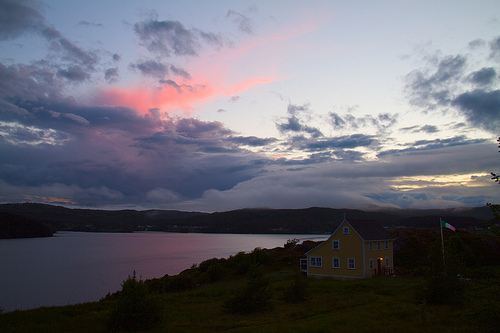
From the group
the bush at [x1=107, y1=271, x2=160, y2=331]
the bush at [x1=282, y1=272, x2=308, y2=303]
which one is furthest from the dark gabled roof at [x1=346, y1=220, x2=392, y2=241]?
the bush at [x1=107, y1=271, x2=160, y2=331]

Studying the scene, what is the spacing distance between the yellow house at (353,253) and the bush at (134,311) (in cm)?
2587

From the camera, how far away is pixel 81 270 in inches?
2611

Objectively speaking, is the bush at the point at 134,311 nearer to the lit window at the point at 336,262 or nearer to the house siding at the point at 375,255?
the lit window at the point at 336,262

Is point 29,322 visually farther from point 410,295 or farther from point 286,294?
point 410,295

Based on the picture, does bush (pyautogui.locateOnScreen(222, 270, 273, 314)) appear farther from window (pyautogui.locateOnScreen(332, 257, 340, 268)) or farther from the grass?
window (pyautogui.locateOnScreen(332, 257, 340, 268))

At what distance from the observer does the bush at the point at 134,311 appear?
49.2 feet

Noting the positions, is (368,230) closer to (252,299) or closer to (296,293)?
(296,293)

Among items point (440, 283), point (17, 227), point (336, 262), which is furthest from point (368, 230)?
point (17, 227)

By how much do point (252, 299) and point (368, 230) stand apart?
22.6 m

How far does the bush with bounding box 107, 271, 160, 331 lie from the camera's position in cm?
1501

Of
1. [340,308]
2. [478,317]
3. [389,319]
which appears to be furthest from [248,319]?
[478,317]

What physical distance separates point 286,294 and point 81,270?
184 ft

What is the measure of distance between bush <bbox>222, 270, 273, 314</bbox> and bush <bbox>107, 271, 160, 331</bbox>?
5.90 meters

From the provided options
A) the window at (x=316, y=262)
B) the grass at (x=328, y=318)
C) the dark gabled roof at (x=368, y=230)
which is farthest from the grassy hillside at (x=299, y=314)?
the window at (x=316, y=262)
